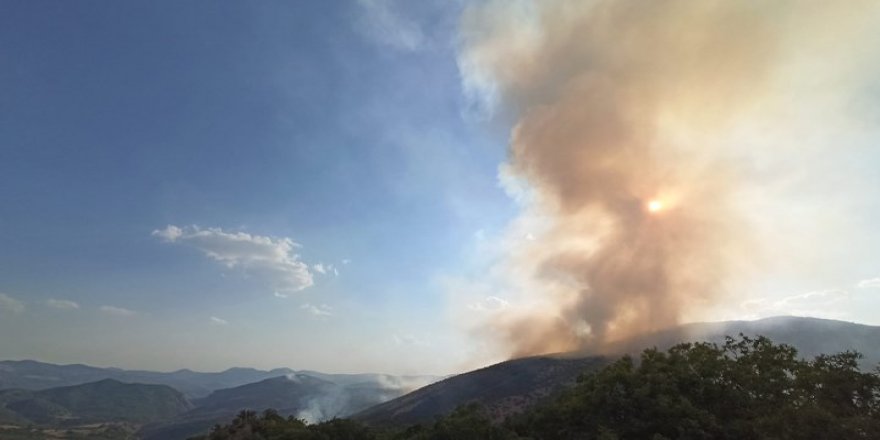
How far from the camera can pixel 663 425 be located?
126 feet

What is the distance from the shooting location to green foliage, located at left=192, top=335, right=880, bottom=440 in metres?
34.3

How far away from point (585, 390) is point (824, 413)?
17752mm

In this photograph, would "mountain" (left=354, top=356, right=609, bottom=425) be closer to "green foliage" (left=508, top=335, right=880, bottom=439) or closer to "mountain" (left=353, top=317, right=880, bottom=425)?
"mountain" (left=353, top=317, right=880, bottom=425)

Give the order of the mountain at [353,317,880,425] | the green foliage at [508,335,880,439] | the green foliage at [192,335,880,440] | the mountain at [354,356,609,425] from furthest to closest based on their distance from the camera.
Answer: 1. the mountain at [353,317,880,425]
2. the mountain at [354,356,609,425]
3. the green foliage at [192,335,880,440]
4. the green foliage at [508,335,880,439]

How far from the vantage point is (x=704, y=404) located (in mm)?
40656

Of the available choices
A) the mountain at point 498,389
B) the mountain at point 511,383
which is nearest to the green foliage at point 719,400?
the mountain at point 498,389

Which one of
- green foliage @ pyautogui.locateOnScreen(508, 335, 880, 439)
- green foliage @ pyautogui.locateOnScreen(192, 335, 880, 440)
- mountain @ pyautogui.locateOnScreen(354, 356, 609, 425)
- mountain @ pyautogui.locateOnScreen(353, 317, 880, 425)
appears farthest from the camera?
mountain @ pyautogui.locateOnScreen(353, 317, 880, 425)

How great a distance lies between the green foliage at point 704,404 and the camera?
34281 mm

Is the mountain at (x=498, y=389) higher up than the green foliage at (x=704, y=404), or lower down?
lower down

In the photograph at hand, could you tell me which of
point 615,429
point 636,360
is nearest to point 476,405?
point 615,429

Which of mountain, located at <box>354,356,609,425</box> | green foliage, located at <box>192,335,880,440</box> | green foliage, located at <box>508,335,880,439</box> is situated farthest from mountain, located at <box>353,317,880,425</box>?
green foliage, located at <box>508,335,880,439</box>

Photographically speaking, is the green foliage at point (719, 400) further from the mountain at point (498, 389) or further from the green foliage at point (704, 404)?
the mountain at point (498, 389)

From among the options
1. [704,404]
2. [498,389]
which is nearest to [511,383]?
[498,389]

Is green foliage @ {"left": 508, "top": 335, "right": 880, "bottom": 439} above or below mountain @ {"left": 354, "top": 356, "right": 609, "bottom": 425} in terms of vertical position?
above
